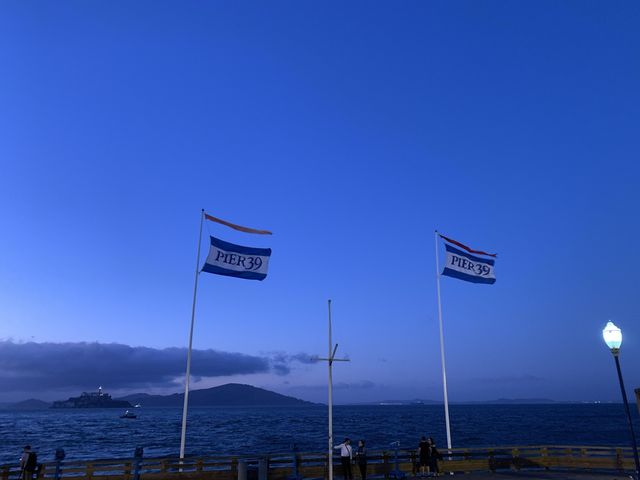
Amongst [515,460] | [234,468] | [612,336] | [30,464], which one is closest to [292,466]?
[234,468]

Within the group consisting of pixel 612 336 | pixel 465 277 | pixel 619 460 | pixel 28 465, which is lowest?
pixel 619 460

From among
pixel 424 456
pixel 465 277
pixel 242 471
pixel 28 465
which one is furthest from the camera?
pixel 465 277

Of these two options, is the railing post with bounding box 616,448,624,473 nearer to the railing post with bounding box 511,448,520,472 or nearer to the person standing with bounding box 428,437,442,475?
the railing post with bounding box 511,448,520,472

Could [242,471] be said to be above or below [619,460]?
below

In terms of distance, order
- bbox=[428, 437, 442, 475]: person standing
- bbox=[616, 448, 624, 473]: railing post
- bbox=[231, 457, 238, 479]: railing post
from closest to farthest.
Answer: bbox=[231, 457, 238, 479]: railing post
bbox=[428, 437, 442, 475]: person standing
bbox=[616, 448, 624, 473]: railing post

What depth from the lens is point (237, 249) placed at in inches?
1024

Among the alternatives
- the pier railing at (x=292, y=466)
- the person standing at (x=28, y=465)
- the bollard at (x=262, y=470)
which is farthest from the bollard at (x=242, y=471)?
the person standing at (x=28, y=465)

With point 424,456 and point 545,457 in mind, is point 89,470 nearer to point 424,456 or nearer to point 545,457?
point 424,456

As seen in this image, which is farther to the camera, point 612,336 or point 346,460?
point 346,460

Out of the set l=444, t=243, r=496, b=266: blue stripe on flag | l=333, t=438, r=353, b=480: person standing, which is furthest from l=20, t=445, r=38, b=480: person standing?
l=444, t=243, r=496, b=266: blue stripe on flag

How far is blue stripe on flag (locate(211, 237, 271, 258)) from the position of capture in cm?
2562

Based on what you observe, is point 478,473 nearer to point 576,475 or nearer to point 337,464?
point 576,475

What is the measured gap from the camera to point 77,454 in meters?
64.4

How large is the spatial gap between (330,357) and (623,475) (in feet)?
42.2
